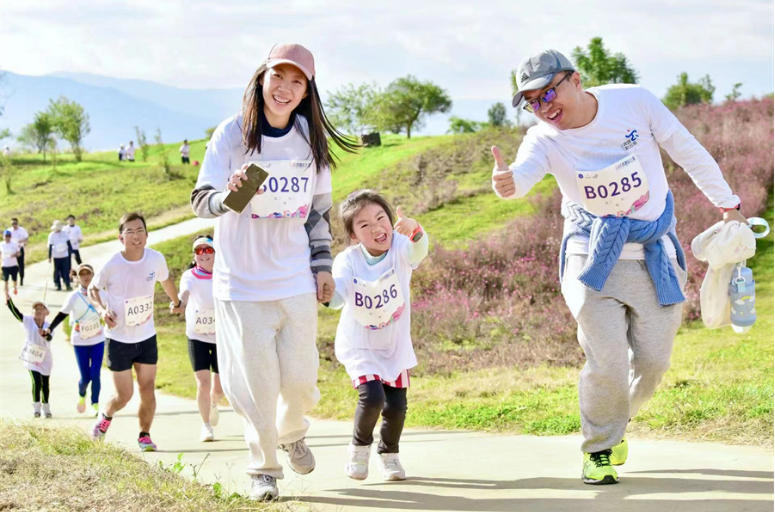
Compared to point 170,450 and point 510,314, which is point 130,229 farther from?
point 510,314

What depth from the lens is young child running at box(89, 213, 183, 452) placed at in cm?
823

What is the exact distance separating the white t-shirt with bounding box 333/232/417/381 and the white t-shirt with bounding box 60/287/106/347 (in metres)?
6.29

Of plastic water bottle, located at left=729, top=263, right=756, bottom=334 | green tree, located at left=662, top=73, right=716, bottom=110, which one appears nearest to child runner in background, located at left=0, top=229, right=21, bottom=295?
plastic water bottle, located at left=729, top=263, right=756, bottom=334

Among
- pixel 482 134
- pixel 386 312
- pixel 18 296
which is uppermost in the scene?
pixel 482 134

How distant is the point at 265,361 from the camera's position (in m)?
4.98

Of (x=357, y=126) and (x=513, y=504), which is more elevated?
(x=357, y=126)

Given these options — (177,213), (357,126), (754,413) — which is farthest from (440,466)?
(357,126)

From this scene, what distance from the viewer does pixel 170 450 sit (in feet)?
28.4

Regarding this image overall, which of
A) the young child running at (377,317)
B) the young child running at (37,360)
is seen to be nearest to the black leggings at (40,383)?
the young child running at (37,360)

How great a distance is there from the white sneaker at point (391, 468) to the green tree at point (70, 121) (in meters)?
60.9

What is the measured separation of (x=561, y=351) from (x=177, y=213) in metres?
29.1

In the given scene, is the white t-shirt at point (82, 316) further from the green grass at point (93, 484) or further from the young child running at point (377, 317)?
the young child running at point (377, 317)

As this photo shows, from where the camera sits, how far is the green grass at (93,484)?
4.45 m

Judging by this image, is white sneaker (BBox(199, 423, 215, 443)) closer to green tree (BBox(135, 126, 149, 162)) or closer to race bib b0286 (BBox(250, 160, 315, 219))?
race bib b0286 (BBox(250, 160, 315, 219))
